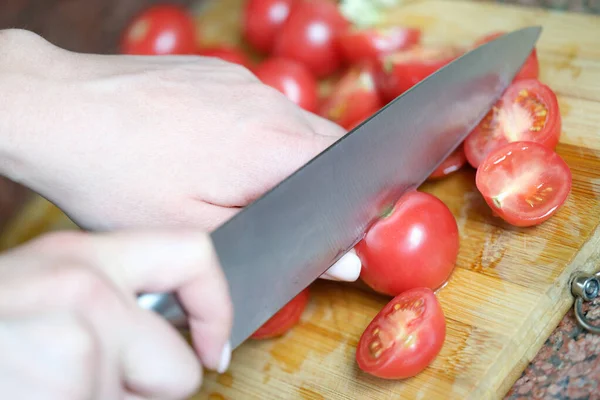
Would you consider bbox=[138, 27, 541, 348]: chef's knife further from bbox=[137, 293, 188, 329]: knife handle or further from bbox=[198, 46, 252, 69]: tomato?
bbox=[198, 46, 252, 69]: tomato

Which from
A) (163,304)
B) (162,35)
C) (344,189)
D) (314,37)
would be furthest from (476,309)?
(162,35)

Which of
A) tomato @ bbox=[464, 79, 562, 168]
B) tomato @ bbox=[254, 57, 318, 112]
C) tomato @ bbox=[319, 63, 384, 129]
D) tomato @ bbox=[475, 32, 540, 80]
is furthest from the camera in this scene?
tomato @ bbox=[254, 57, 318, 112]

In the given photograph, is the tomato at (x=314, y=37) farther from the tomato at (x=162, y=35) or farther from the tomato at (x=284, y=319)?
the tomato at (x=284, y=319)

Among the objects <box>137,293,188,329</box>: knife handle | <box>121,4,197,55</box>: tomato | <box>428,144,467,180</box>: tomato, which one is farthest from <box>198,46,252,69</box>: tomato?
<box>137,293,188,329</box>: knife handle

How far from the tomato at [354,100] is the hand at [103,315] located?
712 millimetres

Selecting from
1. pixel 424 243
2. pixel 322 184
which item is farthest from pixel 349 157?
pixel 424 243

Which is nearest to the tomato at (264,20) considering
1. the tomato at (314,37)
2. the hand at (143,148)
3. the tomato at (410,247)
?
the tomato at (314,37)

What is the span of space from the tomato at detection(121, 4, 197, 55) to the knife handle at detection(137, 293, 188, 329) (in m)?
1.19

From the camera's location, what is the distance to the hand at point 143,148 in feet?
3.45

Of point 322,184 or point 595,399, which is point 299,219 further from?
point 595,399

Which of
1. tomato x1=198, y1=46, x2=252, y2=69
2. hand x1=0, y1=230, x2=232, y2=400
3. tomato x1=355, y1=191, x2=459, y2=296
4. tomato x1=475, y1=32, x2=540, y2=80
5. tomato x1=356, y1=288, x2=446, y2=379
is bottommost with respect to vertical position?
tomato x1=356, y1=288, x2=446, y2=379

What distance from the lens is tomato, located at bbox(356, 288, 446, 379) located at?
989 mm

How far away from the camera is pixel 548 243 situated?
111 centimetres

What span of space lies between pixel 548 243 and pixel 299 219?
42cm
